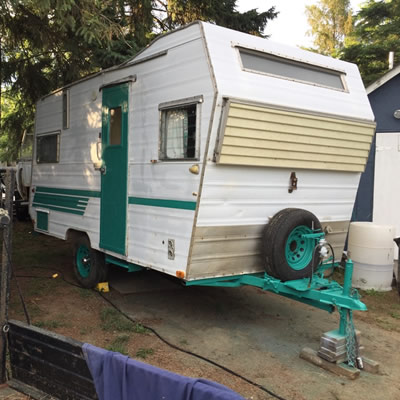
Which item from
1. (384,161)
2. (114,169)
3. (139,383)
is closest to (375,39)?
(384,161)

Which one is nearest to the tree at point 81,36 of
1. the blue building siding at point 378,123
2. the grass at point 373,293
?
the blue building siding at point 378,123

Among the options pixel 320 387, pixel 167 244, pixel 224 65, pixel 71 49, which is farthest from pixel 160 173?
pixel 71 49

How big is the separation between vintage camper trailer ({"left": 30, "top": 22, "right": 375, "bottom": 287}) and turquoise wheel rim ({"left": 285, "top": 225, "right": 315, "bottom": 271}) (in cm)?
1

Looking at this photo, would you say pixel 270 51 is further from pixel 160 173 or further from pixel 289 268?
pixel 289 268

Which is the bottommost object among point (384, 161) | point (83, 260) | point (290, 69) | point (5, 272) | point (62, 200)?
point (83, 260)

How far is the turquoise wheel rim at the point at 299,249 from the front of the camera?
4.74 metres

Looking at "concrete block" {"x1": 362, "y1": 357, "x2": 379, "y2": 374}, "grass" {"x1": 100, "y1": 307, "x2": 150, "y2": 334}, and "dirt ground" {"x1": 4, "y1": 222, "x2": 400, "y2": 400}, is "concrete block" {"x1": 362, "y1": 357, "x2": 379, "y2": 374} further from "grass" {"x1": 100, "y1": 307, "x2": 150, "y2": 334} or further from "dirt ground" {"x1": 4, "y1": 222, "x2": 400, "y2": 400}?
"grass" {"x1": 100, "y1": 307, "x2": 150, "y2": 334}

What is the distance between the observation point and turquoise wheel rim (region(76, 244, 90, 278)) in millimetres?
6516

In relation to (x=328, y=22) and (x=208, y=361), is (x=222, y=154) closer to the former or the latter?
(x=208, y=361)

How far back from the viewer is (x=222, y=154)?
4.12 metres

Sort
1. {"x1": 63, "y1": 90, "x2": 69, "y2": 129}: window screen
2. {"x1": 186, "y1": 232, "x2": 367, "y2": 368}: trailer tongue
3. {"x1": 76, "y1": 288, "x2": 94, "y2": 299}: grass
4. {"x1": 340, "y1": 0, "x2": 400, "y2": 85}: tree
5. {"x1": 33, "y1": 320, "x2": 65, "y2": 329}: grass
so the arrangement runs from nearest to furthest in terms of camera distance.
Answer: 1. {"x1": 186, "y1": 232, "x2": 367, "y2": 368}: trailer tongue
2. {"x1": 33, "y1": 320, "x2": 65, "y2": 329}: grass
3. {"x1": 76, "y1": 288, "x2": 94, "y2": 299}: grass
4. {"x1": 63, "y1": 90, "x2": 69, "y2": 129}: window screen
5. {"x1": 340, "y1": 0, "x2": 400, "y2": 85}: tree

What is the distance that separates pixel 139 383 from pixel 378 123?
6.91 meters

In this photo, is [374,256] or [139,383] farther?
[374,256]

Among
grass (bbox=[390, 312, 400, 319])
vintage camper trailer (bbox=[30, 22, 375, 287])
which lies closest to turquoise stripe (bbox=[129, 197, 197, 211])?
vintage camper trailer (bbox=[30, 22, 375, 287])
